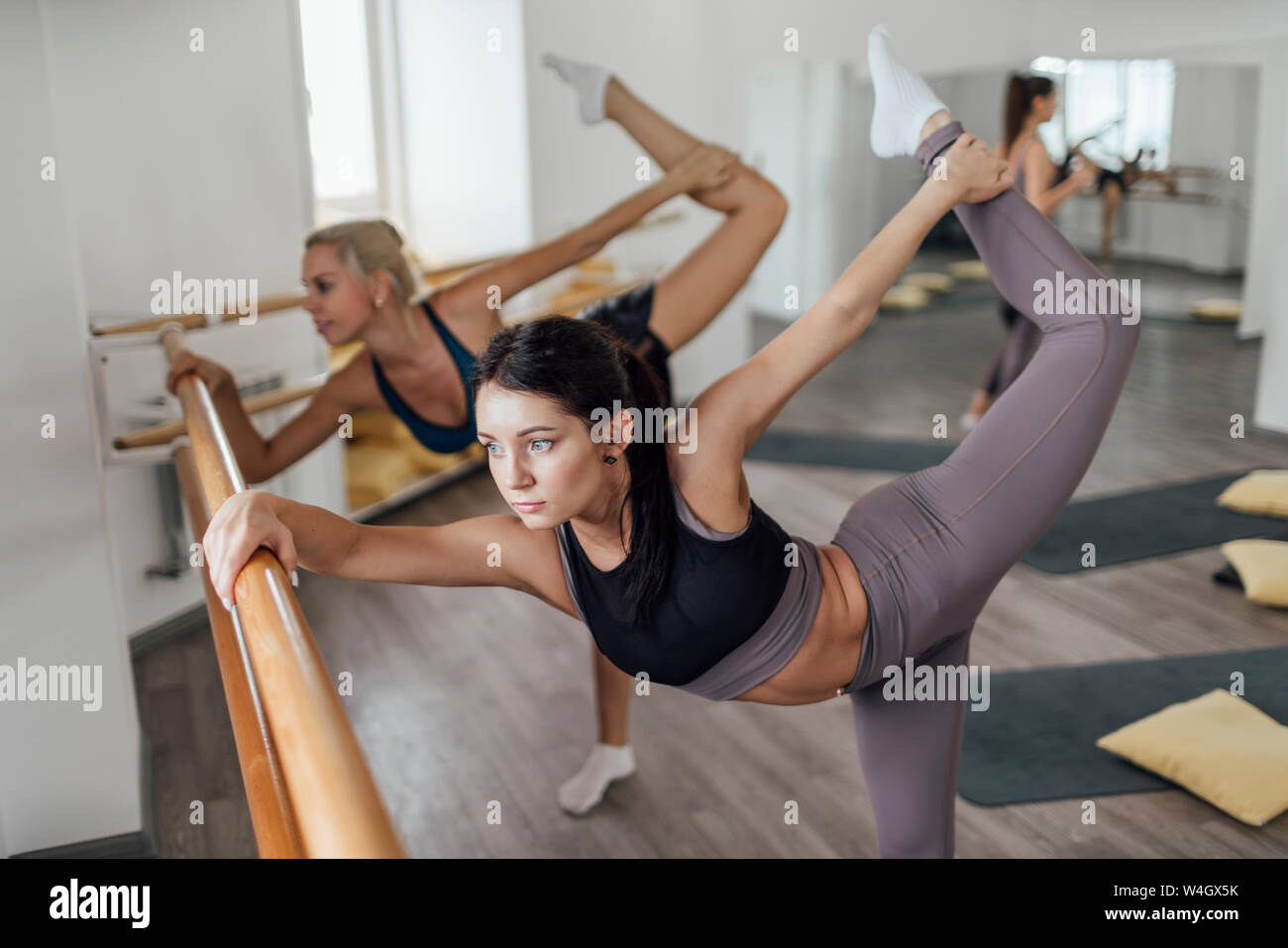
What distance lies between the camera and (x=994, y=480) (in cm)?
160

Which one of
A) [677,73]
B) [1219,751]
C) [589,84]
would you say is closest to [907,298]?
[677,73]

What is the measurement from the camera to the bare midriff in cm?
156

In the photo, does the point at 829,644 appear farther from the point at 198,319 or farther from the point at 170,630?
the point at 170,630

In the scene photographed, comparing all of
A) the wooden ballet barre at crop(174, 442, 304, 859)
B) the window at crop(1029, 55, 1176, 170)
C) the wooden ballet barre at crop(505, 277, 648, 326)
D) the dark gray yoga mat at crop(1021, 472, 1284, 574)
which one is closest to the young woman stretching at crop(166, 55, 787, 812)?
the wooden ballet barre at crop(174, 442, 304, 859)

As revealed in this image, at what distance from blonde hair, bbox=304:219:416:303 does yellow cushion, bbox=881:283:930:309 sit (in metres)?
6.52

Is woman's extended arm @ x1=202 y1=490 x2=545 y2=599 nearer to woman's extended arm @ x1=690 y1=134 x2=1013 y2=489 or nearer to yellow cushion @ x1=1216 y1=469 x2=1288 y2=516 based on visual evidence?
woman's extended arm @ x1=690 y1=134 x2=1013 y2=489

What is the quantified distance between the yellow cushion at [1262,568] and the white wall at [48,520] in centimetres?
319

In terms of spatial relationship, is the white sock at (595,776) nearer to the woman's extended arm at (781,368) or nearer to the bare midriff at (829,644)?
the bare midriff at (829,644)

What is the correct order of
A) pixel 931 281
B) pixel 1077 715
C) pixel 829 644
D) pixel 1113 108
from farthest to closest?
pixel 931 281 < pixel 1113 108 < pixel 1077 715 < pixel 829 644

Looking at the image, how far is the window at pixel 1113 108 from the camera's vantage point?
6.76 metres

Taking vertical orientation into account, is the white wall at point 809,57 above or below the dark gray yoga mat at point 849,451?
above

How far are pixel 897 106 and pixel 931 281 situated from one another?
Answer: 7703 mm

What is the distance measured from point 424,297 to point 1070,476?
1413 millimetres

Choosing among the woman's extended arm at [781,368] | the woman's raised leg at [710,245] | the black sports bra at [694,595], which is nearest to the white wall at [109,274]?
the woman's raised leg at [710,245]
